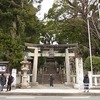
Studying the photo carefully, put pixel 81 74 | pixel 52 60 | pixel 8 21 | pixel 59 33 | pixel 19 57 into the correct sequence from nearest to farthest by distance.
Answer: pixel 81 74 → pixel 19 57 → pixel 8 21 → pixel 59 33 → pixel 52 60

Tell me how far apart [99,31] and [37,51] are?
36.0 ft

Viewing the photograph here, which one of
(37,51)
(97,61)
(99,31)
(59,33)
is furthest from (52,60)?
(97,61)

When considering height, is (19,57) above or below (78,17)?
below

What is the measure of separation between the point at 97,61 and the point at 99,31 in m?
12.2

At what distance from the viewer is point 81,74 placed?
977 inches

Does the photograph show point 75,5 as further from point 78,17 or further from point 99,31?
point 99,31

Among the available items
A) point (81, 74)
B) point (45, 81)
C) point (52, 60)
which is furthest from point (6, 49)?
point (52, 60)

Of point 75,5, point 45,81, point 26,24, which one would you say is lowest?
point 45,81

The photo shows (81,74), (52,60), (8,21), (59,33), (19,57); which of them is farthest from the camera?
(52,60)

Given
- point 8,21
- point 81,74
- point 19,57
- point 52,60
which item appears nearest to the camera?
point 81,74

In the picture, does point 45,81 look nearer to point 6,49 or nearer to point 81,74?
point 6,49

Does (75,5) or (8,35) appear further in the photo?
(75,5)

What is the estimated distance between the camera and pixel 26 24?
35844 mm

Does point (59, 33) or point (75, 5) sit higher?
point (75, 5)
